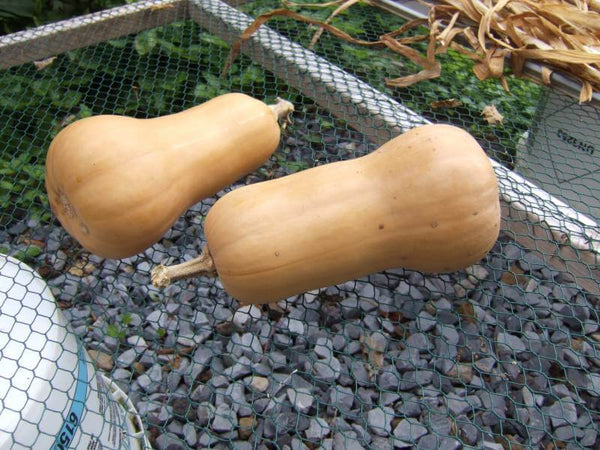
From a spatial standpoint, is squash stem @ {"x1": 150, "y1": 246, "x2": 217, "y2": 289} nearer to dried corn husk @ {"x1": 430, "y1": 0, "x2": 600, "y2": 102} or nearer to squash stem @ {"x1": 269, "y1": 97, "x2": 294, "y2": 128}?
squash stem @ {"x1": 269, "y1": 97, "x2": 294, "y2": 128}

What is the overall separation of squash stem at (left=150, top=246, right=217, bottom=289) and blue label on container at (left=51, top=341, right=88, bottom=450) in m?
0.18

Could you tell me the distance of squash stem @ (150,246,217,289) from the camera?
1.02 meters

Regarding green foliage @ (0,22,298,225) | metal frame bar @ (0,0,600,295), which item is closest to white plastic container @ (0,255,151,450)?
green foliage @ (0,22,298,225)

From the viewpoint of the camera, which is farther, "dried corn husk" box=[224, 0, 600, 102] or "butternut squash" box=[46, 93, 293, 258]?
"dried corn husk" box=[224, 0, 600, 102]

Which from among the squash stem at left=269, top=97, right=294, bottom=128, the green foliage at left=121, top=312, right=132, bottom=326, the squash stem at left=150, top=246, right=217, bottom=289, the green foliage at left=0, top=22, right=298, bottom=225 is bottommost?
the green foliage at left=121, top=312, right=132, bottom=326

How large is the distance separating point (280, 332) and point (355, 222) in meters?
0.53

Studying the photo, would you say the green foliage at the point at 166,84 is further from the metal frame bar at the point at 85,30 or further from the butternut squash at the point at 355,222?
the butternut squash at the point at 355,222

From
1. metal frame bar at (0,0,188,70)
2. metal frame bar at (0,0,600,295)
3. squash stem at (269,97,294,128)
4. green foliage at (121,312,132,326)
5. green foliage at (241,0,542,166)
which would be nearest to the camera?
metal frame bar at (0,0,600,295)

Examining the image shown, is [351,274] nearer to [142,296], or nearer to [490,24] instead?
[142,296]

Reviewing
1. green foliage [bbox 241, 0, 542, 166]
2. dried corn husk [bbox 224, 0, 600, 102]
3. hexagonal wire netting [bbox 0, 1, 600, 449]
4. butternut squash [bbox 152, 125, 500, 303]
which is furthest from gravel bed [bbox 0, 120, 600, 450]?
green foliage [bbox 241, 0, 542, 166]

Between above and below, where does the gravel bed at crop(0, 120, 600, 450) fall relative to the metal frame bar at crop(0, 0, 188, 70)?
below

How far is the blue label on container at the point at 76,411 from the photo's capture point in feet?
2.77

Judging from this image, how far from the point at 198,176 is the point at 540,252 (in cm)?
78

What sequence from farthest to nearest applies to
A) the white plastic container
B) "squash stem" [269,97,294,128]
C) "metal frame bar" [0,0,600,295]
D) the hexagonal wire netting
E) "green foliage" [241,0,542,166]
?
"green foliage" [241,0,542,166] < "squash stem" [269,97,294,128] < "metal frame bar" [0,0,600,295] < the hexagonal wire netting < the white plastic container
